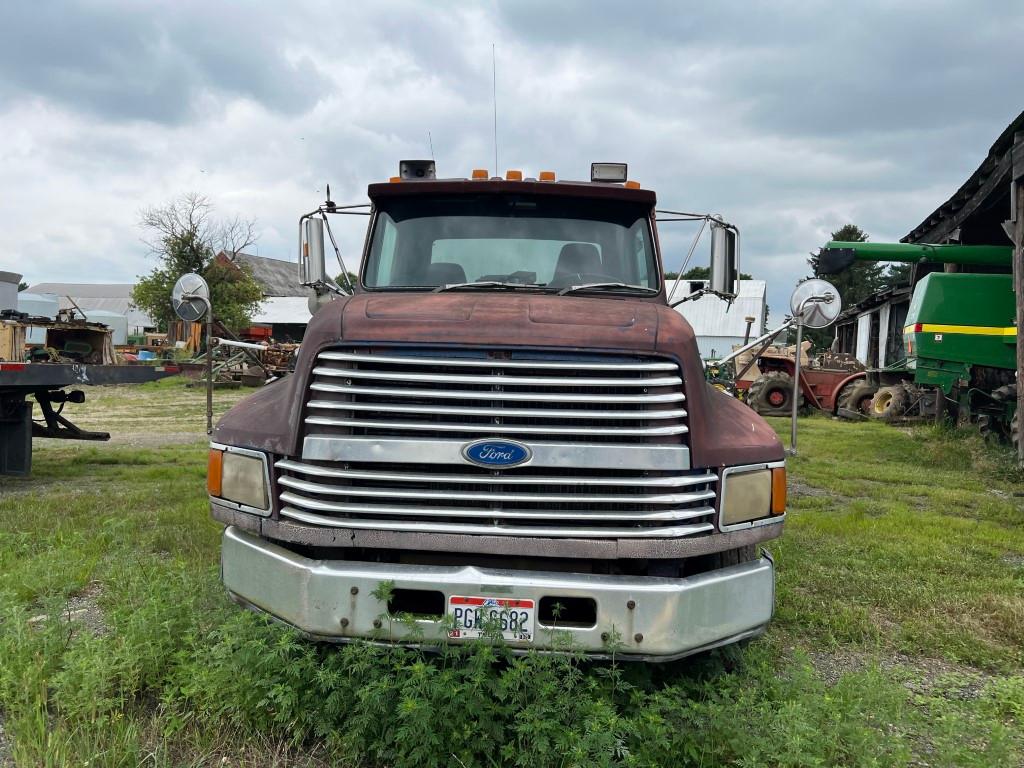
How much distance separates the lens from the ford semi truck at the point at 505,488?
114 inches

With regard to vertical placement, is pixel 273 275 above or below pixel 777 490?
above

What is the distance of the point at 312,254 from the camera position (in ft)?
15.7

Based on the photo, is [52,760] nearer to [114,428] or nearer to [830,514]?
[830,514]

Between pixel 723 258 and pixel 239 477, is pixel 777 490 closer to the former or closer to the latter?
pixel 723 258

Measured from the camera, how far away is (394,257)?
4.52m

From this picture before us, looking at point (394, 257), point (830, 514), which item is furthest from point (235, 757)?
point (830, 514)

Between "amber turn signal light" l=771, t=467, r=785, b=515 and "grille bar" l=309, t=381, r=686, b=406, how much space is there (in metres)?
0.58

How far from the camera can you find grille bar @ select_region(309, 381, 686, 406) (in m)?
2.96

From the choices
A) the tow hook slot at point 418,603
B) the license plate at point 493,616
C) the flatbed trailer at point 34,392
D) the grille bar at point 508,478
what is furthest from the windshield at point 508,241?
the flatbed trailer at point 34,392

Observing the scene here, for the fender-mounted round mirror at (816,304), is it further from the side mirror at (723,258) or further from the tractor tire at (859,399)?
the tractor tire at (859,399)

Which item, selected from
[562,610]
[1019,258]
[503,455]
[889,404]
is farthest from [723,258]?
[889,404]

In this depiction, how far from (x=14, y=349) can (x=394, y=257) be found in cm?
557

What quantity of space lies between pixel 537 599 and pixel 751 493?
0.97 m

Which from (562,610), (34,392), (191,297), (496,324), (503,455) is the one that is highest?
(191,297)
